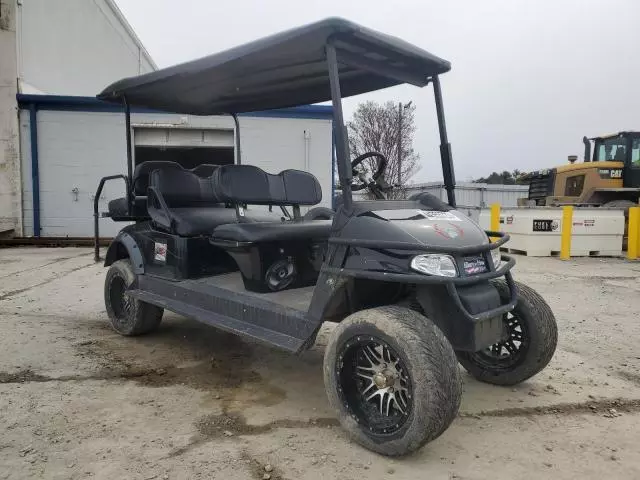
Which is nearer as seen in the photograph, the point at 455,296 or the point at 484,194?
the point at 455,296

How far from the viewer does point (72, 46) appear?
15492 mm

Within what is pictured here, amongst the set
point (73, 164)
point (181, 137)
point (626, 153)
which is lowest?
point (73, 164)

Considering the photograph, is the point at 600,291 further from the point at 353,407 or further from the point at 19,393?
the point at 19,393

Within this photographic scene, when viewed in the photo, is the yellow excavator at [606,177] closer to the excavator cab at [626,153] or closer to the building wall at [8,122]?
the excavator cab at [626,153]

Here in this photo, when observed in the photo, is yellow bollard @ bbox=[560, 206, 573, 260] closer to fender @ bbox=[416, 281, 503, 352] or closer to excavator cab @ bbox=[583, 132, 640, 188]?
excavator cab @ bbox=[583, 132, 640, 188]

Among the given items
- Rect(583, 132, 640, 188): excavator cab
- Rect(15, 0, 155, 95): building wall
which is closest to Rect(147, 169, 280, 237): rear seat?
Rect(15, 0, 155, 95): building wall

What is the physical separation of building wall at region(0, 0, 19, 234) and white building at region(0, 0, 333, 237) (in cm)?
2

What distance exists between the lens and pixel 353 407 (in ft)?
9.00

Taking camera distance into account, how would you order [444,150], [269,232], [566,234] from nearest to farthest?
[269,232]
[444,150]
[566,234]

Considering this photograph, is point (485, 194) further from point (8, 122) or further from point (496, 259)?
point (496, 259)

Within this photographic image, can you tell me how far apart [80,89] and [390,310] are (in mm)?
16511

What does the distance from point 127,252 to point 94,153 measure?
342 inches

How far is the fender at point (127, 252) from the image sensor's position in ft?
14.7

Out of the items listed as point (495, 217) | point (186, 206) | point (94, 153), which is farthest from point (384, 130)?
point (186, 206)
